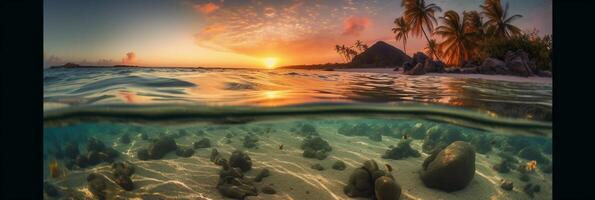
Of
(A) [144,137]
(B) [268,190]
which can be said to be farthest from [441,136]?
(A) [144,137]

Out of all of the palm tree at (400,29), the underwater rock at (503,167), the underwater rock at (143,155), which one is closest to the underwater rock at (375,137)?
the underwater rock at (503,167)

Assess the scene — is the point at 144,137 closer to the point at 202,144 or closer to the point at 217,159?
the point at 202,144

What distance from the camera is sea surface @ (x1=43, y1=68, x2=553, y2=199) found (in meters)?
7.53

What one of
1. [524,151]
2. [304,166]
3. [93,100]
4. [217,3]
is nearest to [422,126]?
[524,151]

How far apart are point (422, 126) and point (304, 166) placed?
7.34 m

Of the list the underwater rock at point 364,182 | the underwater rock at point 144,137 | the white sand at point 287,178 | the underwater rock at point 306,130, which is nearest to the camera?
the underwater rock at point 364,182

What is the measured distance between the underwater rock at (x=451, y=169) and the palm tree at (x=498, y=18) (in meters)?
3.72

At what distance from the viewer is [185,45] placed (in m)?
7.66

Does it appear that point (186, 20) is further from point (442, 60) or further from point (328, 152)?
point (442, 60)

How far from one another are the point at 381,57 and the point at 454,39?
2528 millimetres

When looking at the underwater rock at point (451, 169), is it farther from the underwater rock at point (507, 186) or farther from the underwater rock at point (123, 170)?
the underwater rock at point (123, 170)

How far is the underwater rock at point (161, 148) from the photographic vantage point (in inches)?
365

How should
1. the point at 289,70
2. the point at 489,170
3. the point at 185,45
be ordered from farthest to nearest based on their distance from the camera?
the point at 489,170 < the point at 289,70 < the point at 185,45
